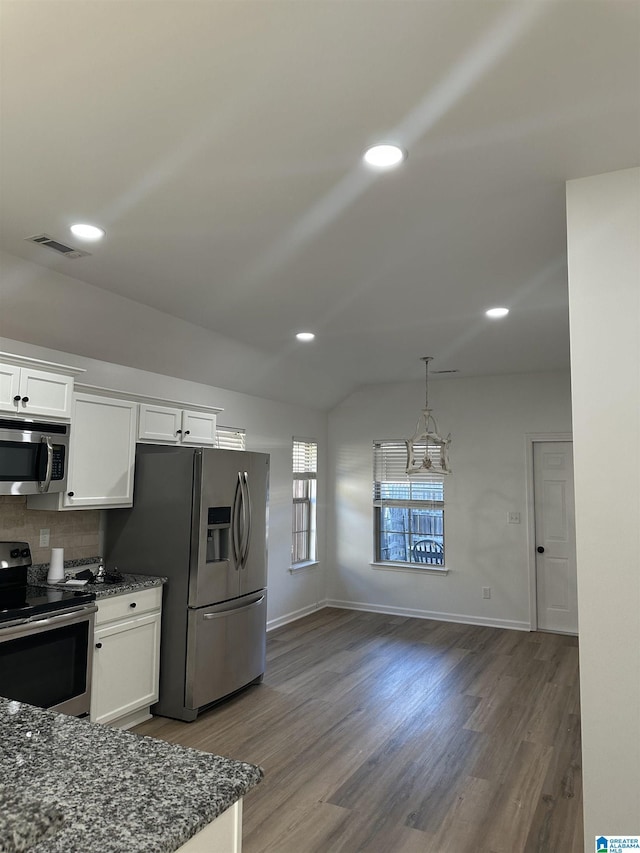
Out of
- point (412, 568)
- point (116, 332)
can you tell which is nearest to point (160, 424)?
point (116, 332)

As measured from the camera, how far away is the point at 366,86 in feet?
5.82

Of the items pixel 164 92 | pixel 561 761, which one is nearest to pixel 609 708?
pixel 561 761

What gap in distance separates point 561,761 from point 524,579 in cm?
305

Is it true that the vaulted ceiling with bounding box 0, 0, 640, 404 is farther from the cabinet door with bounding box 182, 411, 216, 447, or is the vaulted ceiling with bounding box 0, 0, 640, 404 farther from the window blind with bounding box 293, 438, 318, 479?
the window blind with bounding box 293, 438, 318, 479

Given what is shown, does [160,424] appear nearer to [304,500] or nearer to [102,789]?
[304,500]

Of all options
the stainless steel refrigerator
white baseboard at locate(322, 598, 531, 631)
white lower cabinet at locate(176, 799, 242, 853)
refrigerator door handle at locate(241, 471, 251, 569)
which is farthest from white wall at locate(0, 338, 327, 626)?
white lower cabinet at locate(176, 799, 242, 853)

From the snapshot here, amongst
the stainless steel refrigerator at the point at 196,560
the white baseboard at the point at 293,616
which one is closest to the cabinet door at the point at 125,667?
the stainless steel refrigerator at the point at 196,560

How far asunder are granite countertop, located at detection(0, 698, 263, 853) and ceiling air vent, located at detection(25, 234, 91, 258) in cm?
225

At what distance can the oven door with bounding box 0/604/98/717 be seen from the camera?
291cm

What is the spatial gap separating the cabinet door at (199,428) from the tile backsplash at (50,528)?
888 millimetres

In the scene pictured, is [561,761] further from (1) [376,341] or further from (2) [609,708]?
(1) [376,341]

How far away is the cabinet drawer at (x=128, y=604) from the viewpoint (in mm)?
3480

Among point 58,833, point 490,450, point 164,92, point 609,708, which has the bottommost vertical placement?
point 609,708

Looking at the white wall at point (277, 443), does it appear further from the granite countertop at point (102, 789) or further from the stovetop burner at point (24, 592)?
the granite countertop at point (102, 789)
